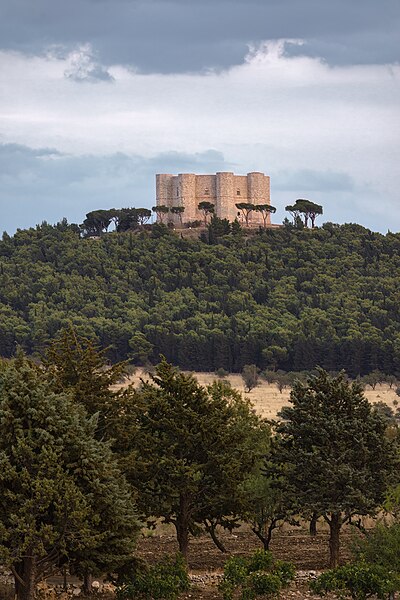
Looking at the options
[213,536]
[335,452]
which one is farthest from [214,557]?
[335,452]

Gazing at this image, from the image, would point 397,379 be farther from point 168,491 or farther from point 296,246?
point 168,491

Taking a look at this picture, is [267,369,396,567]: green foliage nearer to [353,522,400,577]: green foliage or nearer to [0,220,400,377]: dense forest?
[353,522,400,577]: green foliage

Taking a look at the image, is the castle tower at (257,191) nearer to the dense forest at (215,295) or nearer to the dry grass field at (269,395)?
the dense forest at (215,295)

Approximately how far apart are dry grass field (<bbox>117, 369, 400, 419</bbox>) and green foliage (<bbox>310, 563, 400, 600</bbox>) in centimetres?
5245

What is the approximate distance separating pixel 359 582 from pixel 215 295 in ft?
373

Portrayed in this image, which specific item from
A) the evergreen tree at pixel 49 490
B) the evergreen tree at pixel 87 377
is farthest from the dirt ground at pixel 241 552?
the evergreen tree at pixel 87 377

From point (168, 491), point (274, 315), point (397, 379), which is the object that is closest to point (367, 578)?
point (168, 491)

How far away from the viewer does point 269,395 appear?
100250mm

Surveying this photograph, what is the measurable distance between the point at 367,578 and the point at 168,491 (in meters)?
6.73

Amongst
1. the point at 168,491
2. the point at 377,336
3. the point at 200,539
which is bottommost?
the point at 200,539

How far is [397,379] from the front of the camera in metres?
111

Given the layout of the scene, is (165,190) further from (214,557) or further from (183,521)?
(183,521)

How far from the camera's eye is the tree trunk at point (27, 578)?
989 inches

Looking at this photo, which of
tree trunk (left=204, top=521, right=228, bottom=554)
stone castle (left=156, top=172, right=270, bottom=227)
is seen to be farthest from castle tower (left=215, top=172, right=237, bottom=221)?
tree trunk (left=204, top=521, right=228, bottom=554)
